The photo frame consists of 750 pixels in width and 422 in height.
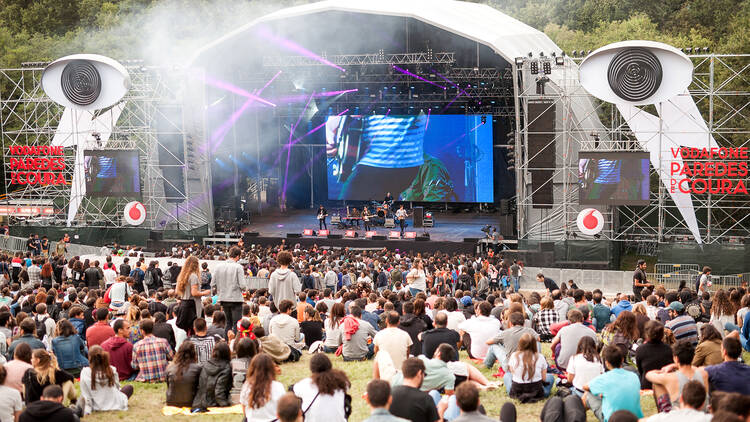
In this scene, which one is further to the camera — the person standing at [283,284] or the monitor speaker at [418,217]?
the monitor speaker at [418,217]

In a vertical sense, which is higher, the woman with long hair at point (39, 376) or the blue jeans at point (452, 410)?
the woman with long hair at point (39, 376)

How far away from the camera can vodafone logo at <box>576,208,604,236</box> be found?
2462 centimetres

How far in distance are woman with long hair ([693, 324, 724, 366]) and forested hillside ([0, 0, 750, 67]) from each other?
3384cm

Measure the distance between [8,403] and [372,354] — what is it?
533 centimetres

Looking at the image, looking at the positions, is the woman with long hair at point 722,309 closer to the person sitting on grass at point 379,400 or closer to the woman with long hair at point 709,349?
the woman with long hair at point 709,349

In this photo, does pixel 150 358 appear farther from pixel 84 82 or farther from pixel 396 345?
pixel 84 82

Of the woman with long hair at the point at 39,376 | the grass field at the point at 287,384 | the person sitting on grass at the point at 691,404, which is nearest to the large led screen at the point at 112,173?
the grass field at the point at 287,384

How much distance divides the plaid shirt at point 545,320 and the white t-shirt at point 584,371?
11.8 feet

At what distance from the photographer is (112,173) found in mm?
28688

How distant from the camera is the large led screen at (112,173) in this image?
28.5 metres

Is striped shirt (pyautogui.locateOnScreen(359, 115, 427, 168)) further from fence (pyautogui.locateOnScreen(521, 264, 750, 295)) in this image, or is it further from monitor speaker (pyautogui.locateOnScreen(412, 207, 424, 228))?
fence (pyautogui.locateOnScreen(521, 264, 750, 295))

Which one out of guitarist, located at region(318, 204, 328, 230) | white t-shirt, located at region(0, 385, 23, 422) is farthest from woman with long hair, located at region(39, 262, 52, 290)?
guitarist, located at region(318, 204, 328, 230)

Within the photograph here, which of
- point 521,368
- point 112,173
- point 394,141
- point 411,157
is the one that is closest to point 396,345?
point 521,368

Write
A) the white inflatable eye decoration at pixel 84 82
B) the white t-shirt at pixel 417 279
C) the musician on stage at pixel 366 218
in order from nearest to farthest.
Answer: the white t-shirt at pixel 417 279
the white inflatable eye decoration at pixel 84 82
the musician on stage at pixel 366 218
